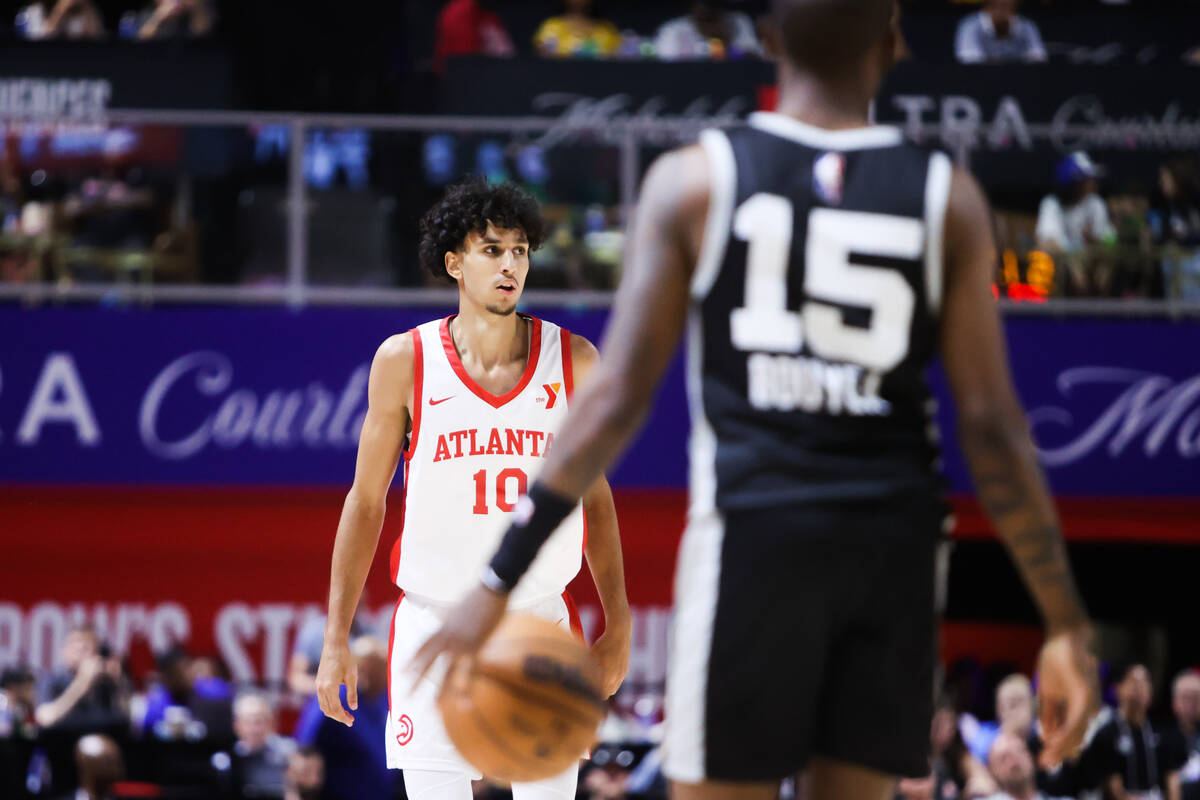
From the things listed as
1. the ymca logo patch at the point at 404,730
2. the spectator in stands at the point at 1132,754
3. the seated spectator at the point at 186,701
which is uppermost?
the ymca logo patch at the point at 404,730

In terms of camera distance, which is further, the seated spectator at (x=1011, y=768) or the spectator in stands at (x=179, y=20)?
the spectator in stands at (x=179, y=20)

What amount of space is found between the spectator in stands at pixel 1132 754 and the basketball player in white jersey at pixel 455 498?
6.56 m

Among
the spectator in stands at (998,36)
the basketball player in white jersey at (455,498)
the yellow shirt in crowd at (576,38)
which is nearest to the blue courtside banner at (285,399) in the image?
the spectator in stands at (998,36)

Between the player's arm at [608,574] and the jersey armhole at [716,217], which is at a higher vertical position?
the jersey armhole at [716,217]

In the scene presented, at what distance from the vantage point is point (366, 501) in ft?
14.6

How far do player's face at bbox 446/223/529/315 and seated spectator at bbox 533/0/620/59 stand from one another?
7310mm

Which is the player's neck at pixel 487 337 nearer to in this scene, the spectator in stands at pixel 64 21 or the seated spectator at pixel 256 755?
the seated spectator at pixel 256 755

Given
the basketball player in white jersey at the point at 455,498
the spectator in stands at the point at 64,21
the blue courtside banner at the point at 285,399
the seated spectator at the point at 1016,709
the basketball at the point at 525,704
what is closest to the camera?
the basketball at the point at 525,704

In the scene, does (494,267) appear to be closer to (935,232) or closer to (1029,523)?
(935,232)

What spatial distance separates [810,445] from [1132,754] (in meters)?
8.71

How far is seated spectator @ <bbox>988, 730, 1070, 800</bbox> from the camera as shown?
8820 mm

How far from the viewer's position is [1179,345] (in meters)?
10.9

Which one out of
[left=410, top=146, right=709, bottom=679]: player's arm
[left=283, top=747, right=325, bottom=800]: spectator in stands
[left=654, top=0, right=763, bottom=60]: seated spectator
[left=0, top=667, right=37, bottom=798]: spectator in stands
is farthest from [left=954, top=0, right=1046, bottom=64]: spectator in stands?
[left=410, top=146, right=709, bottom=679]: player's arm

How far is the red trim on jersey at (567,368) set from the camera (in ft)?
15.0
